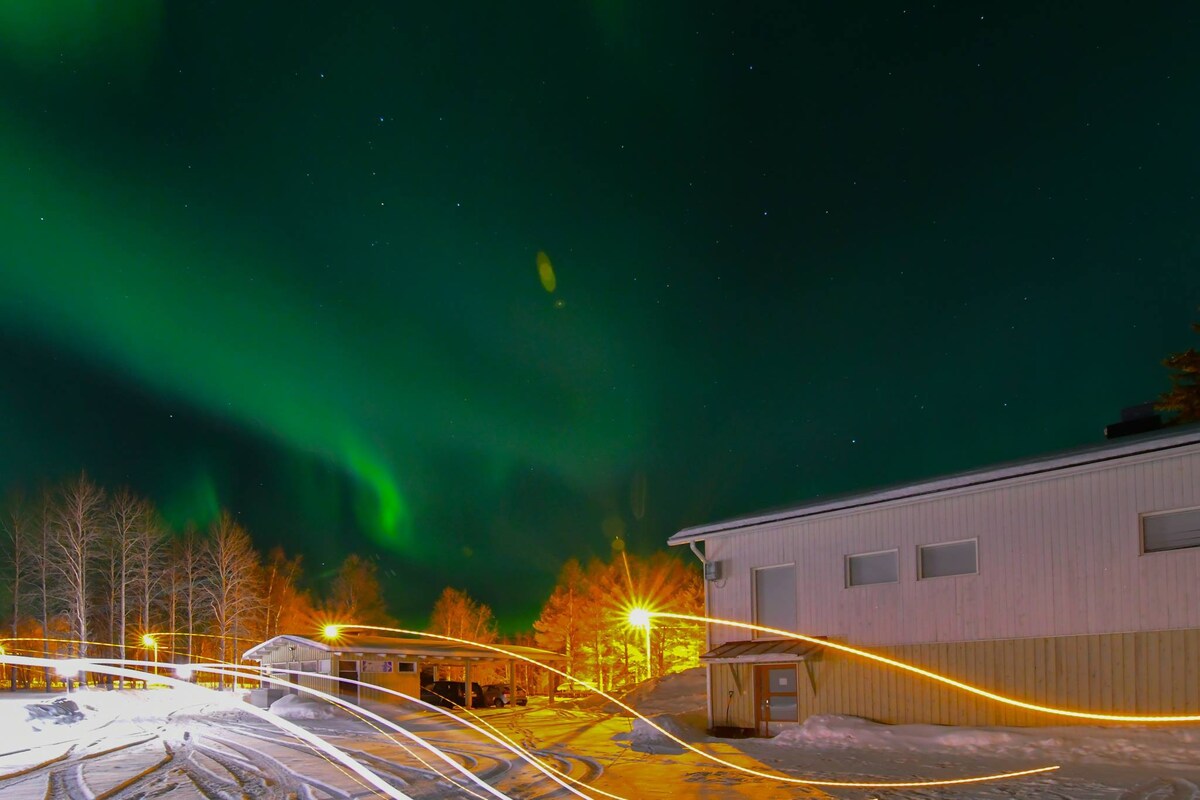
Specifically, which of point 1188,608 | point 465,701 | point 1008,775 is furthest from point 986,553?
point 465,701

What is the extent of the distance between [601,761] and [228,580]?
48.8 m

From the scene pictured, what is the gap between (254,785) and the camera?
1370 centimetres

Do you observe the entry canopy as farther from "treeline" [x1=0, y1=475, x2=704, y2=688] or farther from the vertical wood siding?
"treeline" [x1=0, y1=475, x2=704, y2=688]

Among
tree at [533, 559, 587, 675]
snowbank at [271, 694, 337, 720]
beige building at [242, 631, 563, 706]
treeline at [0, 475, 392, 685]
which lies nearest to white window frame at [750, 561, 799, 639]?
snowbank at [271, 694, 337, 720]

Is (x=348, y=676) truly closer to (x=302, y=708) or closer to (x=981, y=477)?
(x=302, y=708)

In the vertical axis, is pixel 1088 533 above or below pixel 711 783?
above

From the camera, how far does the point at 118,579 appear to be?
5897cm

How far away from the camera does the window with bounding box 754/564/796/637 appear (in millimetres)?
23859

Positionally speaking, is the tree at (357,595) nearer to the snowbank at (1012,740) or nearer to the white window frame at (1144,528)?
the snowbank at (1012,740)

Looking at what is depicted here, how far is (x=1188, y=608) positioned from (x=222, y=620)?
53.6m

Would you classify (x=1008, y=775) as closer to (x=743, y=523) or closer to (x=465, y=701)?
(x=743, y=523)

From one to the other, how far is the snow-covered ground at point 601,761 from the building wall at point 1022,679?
0.78 meters

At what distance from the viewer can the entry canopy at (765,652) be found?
22.4m

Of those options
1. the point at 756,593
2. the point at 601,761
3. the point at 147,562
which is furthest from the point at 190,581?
the point at 601,761
